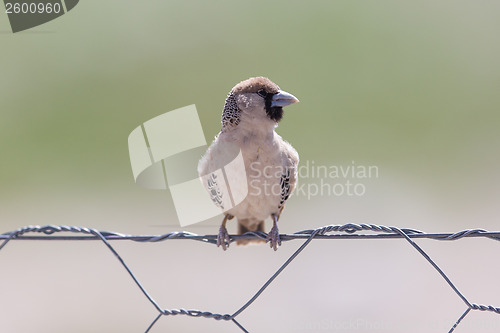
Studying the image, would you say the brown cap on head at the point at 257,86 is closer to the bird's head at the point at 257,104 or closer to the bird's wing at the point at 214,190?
the bird's head at the point at 257,104

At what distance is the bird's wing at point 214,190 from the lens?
4188mm

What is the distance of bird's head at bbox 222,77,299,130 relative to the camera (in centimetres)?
427

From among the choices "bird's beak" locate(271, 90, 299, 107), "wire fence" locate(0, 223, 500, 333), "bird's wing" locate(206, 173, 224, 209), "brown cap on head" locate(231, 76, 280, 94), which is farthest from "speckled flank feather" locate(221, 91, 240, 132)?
"wire fence" locate(0, 223, 500, 333)

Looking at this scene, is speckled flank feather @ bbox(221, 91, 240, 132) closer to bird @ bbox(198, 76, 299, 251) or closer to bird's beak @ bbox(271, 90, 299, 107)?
bird @ bbox(198, 76, 299, 251)

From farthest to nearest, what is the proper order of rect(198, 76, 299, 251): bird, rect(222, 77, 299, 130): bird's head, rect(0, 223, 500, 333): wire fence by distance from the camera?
rect(222, 77, 299, 130): bird's head < rect(198, 76, 299, 251): bird < rect(0, 223, 500, 333): wire fence

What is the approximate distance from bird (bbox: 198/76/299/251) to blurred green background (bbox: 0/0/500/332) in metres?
4.71

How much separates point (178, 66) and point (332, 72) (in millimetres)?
3040

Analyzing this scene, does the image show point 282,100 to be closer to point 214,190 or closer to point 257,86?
point 257,86

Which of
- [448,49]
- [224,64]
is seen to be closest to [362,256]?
[224,64]

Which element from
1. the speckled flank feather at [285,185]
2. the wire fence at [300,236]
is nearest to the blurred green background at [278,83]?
the speckled flank feather at [285,185]

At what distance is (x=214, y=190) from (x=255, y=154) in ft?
1.35

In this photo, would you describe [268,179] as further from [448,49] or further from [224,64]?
[448,49]

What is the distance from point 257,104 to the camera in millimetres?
4285

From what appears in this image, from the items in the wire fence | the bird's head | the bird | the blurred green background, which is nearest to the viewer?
the wire fence
